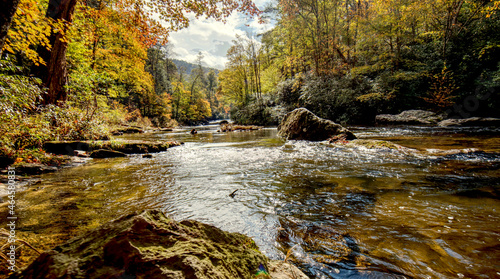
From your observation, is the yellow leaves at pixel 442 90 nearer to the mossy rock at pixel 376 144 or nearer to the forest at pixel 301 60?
the forest at pixel 301 60

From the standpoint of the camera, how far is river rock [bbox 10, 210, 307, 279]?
852mm

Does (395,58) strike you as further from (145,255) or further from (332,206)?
(145,255)

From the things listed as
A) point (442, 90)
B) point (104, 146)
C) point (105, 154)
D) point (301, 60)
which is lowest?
point (105, 154)

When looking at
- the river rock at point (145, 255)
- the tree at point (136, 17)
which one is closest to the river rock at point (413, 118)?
the tree at point (136, 17)

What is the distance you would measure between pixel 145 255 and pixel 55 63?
9347 mm

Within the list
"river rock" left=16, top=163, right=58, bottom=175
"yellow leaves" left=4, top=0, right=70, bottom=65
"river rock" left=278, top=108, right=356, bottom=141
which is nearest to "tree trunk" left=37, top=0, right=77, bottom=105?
"yellow leaves" left=4, top=0, right=70, bottom=65

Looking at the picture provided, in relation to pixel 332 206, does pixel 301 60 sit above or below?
above

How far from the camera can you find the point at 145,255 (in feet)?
3.08

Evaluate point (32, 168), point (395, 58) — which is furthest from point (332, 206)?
point (395, 58)

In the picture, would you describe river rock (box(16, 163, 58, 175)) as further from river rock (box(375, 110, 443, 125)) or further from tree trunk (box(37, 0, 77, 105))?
river rock (box(375, 110, 443, 125))

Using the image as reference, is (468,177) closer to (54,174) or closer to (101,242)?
(101,242)

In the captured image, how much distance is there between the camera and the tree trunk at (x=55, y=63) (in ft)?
21.3

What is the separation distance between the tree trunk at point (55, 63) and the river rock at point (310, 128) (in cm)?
977

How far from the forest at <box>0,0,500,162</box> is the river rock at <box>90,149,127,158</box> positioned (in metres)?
1.34
